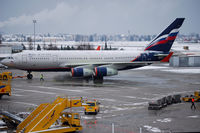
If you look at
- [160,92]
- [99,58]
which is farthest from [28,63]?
[160,92]

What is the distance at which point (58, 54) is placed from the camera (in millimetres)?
45594

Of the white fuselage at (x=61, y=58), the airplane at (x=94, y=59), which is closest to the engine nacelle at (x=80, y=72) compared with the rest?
the airplane at (x=94, y=59)

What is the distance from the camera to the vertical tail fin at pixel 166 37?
4825 centimetres

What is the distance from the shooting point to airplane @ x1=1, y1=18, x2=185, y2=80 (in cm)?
4406

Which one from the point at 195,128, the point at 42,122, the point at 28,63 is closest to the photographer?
the point at 42,122

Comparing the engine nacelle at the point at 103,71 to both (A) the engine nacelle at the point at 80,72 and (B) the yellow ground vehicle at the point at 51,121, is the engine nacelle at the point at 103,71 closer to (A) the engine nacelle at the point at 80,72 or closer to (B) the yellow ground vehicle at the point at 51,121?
(A) the engine nacelle at the point at 80,72

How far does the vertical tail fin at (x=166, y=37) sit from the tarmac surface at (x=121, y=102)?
655 cm

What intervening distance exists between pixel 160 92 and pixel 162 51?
16149 millimetres

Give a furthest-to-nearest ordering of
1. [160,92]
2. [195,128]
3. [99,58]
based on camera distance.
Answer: [99,58] → [160,92] → [195,128]

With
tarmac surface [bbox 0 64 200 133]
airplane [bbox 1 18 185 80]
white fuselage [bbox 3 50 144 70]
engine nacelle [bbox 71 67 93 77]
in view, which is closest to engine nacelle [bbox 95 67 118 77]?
airplane [bbox 1 18 185 80]

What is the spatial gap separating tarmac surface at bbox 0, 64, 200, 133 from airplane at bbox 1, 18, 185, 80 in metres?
1.94

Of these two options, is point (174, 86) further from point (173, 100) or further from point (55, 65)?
point (55, 65)

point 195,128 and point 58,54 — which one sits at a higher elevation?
point 58,54

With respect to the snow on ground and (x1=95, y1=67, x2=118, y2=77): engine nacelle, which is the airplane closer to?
(x1=95, y1=67, x2=118, y2=77): engine nacelle
